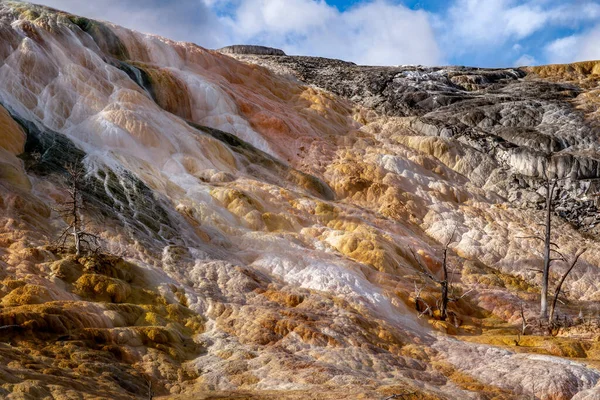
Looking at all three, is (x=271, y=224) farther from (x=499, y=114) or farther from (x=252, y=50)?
(x=252, y=50)

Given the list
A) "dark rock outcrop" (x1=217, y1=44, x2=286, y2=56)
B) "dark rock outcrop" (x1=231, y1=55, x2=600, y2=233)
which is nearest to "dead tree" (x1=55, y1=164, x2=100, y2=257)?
"dark rock outcrop" (x1=231, y1=55, x2=600, y2=233)

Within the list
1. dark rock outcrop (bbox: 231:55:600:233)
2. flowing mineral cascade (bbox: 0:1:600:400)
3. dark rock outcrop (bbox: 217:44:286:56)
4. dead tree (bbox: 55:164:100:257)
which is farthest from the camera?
dark rock outcrop (bbox: 217:44:286:56)

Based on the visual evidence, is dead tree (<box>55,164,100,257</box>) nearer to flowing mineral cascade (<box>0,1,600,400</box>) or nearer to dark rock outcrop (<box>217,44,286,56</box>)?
flowing mineral cascade (<box>0,1,600,400</box>)

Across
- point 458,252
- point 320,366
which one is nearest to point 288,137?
point 458,252

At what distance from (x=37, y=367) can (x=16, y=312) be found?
247cm

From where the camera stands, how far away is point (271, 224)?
28406 mm

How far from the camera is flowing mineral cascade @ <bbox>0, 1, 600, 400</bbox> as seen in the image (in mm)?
16672

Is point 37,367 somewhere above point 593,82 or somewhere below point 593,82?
below

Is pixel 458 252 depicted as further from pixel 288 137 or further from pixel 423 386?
pixel 423 386

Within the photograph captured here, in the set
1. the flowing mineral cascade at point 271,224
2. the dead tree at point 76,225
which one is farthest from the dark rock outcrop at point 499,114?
the dead tree at point 76,225

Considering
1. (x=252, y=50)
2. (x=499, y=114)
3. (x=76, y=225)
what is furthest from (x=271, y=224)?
(x=252, y=50)

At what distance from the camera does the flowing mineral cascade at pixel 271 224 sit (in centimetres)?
1667

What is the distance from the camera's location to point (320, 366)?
55.9 feet

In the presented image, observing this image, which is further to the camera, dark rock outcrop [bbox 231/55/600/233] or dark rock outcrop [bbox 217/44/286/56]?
dark rock outcrop [bbox 217/44/286/56]
